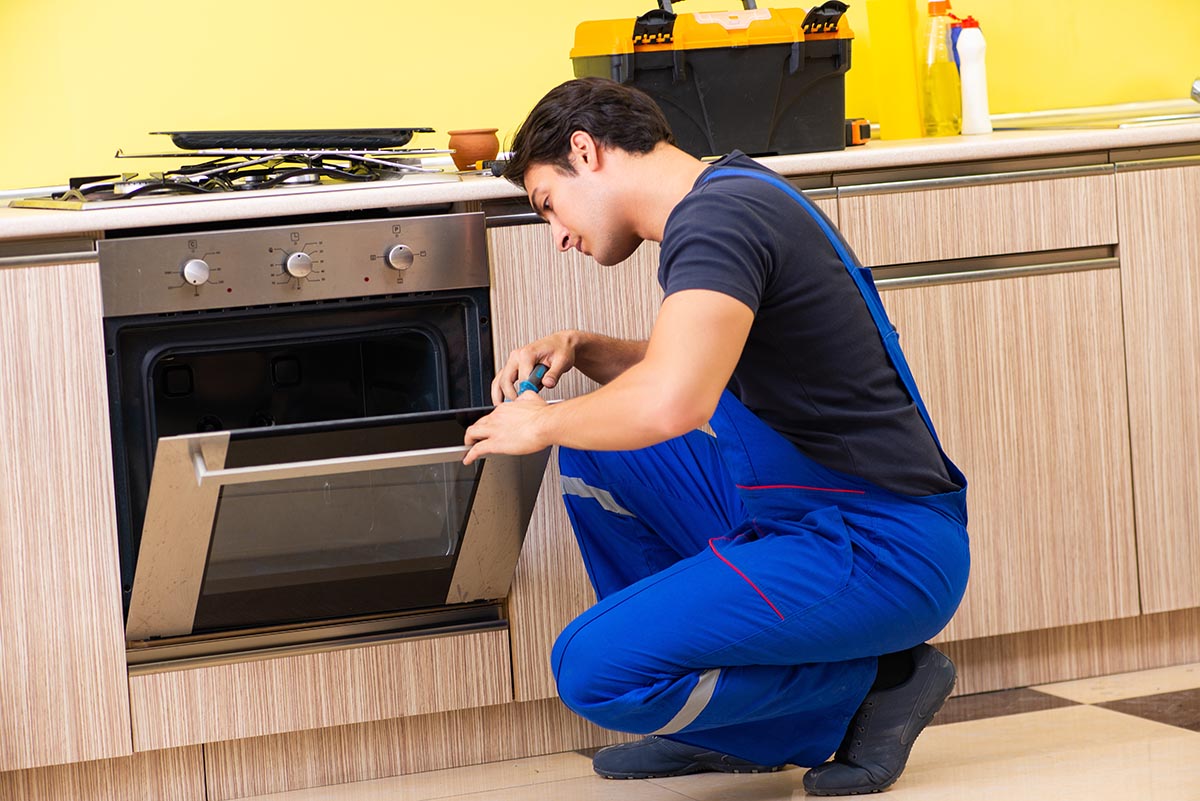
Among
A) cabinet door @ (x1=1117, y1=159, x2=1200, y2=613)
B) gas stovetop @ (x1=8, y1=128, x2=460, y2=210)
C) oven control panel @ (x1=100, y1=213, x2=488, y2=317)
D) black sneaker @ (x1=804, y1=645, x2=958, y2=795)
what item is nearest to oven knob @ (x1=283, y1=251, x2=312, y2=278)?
oven control panel @ (x1=100, y1=213, x2=488, y2=317)

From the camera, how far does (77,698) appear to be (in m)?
2.16

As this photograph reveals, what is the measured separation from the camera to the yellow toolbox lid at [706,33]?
7.88 ft

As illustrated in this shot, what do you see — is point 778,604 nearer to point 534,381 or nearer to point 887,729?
point 887,729

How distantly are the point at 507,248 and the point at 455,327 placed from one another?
144 mm

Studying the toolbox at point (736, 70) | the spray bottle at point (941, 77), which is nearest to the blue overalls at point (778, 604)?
the toolbox at point (736, 70)

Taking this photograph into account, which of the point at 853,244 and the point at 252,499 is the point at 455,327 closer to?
the point at 252,499

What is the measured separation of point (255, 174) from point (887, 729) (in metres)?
1.27

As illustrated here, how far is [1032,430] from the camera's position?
2488 millimetres

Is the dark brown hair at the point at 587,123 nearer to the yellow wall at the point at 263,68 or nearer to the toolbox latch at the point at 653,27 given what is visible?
the toolbox latch at the point at 653,27

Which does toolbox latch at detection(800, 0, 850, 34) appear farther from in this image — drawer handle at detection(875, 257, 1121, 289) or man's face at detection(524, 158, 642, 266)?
man's face at detection(524, 158, 642, 266)

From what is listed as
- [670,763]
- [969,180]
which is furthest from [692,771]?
[969,180]

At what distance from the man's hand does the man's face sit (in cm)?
22

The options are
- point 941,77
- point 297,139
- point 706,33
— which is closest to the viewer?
point 706,33

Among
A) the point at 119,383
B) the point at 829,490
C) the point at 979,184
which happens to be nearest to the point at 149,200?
the point at 119,383
